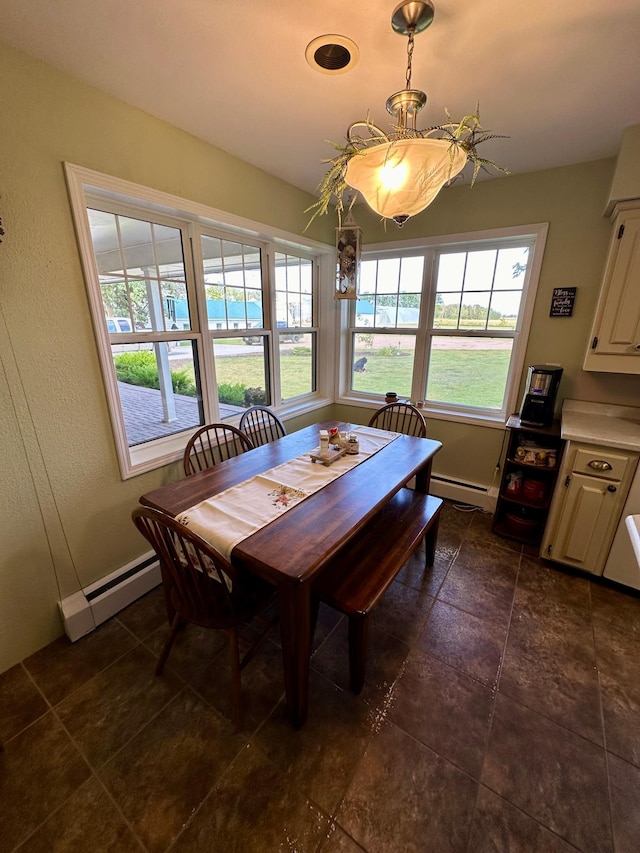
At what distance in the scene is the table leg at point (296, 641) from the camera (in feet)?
3.59

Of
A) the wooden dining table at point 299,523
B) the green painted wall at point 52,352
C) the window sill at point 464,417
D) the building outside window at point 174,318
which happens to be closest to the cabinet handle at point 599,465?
the window sill at point 464,417

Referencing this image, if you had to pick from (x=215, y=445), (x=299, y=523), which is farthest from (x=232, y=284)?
(x=299, y=523)

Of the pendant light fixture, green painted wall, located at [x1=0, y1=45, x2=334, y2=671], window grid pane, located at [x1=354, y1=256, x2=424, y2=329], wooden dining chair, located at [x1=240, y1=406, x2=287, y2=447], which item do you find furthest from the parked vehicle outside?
the pendant light fixture

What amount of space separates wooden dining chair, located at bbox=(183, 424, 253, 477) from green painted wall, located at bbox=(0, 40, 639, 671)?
157 mm

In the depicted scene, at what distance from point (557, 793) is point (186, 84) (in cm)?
302

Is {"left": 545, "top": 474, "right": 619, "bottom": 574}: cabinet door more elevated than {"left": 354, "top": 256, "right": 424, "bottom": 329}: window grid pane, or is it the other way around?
{"left": 354, "top": 256, "right": 424, "bottom": 329}: window grid pane

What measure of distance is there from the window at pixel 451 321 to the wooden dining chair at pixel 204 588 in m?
2.17

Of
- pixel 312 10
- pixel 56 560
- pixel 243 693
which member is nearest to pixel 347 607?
pixel 243 693

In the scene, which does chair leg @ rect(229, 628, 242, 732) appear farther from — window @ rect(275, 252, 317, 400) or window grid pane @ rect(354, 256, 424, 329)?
window grid pane @ rect(354, 256, 424, 329)

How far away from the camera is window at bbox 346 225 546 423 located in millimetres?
2461

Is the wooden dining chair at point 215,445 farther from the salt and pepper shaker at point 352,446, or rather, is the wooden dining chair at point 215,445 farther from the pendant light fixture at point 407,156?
the pendant light fixture at point 407,156

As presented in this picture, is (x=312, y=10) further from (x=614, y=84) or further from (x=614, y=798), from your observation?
(x=614, y=798)

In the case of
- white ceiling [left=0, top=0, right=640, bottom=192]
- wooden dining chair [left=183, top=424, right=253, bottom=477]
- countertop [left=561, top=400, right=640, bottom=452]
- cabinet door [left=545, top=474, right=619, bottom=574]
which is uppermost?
white ceiling [left=0, top=0, right=640, bottom=192]

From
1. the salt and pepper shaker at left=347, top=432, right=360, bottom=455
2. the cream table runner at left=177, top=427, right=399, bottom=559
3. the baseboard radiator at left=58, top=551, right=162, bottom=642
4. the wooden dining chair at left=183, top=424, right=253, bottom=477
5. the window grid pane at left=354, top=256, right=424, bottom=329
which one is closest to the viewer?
the cream table runner at left=177, top=427, right=399, bottom=559
